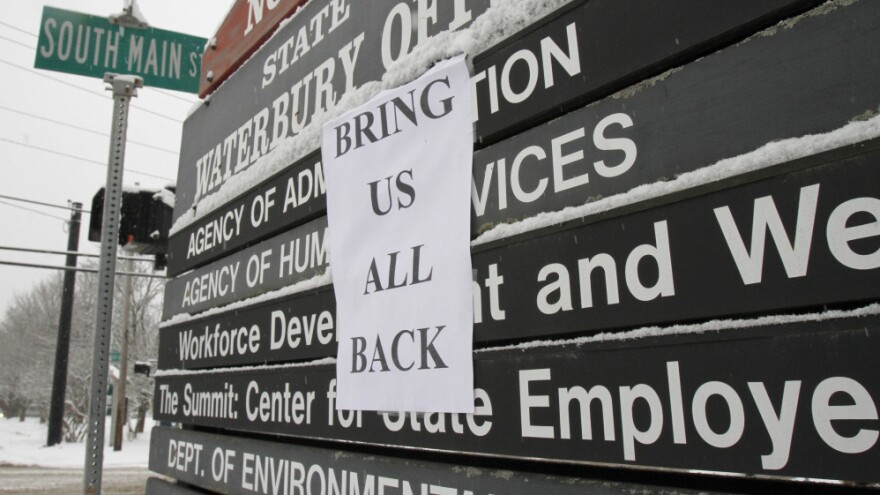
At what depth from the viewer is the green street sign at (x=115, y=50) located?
3.36 m

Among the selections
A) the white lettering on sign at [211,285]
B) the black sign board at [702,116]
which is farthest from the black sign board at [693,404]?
the white lettering on sign at [211,285]

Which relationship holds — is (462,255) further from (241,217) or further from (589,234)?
(241,217)

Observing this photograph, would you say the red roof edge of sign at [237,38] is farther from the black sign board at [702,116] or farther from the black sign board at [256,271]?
the black sign board at [702,116]

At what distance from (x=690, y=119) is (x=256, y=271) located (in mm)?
1898

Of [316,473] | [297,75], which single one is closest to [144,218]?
[297,75]

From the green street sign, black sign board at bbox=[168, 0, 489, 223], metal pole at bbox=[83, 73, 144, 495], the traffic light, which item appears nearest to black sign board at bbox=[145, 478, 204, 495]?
metal pole at bbox=[83, 73, 144, 495]

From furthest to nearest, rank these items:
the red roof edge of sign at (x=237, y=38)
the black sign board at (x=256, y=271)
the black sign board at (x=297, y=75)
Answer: the red roof edge of sign at (x=237, y=38)
the black sign board at (x=256, y=271)
the black sign board at (x=297, y=75)

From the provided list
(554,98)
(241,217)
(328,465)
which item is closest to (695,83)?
(554,98)

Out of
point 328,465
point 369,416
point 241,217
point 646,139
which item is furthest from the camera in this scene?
point 241,217

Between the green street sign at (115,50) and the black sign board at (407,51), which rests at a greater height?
the green street sign at (115,50)

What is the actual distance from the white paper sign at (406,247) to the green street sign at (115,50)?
6.57 ft

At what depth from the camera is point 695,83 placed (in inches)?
44.9

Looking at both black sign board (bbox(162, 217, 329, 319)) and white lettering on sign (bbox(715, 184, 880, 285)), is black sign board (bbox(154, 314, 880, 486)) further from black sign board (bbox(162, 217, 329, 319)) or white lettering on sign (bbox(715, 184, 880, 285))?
black sign board (bbox(162, 217, 329, 319))

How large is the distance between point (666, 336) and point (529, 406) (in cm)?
35
